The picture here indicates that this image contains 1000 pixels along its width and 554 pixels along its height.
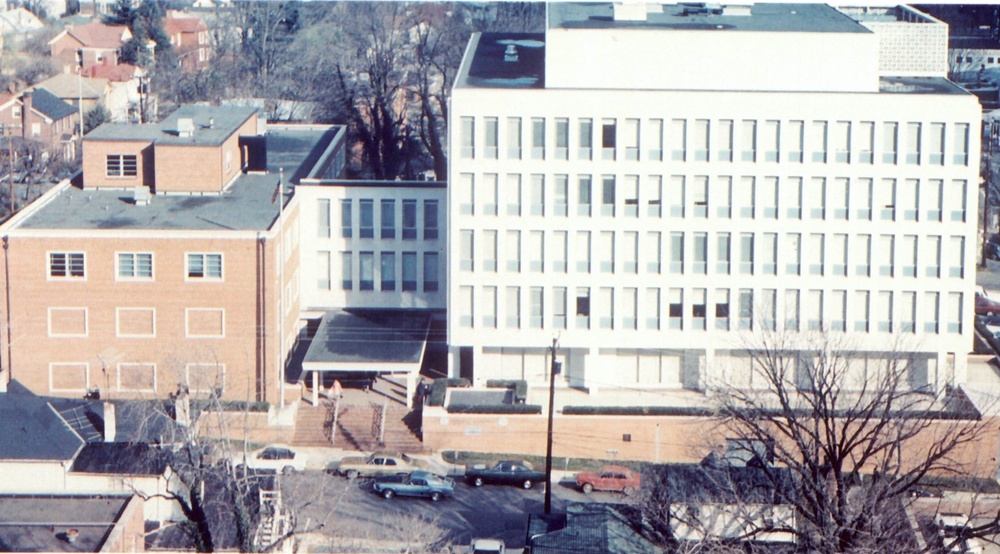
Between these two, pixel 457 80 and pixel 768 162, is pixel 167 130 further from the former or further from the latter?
pixel 768 162

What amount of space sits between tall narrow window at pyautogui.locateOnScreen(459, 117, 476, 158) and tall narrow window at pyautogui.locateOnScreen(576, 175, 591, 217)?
356 centimetres

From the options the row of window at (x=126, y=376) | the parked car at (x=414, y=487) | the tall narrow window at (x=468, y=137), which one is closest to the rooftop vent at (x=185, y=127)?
the row of window at (x=126, y=376)

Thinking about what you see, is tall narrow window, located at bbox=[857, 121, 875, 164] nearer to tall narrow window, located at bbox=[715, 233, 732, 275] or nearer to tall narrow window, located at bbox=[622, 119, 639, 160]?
tall narrow window, located at bbox=[715, 233, 732, 275]

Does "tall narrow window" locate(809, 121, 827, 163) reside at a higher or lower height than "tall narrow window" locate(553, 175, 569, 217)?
higher

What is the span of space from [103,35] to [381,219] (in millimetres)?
47877

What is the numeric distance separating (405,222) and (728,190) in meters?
11.4

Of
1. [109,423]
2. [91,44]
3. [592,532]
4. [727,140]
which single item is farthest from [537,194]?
[91,44]

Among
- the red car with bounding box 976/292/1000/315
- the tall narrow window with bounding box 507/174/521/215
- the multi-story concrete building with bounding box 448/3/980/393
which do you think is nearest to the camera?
the multi-story concrete building with bounding box 448/3/980/393

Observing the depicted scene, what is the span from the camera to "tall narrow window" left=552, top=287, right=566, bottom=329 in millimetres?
49062

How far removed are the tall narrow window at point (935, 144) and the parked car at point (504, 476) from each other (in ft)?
52.7

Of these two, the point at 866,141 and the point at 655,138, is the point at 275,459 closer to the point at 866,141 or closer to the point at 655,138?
the point at 655,138

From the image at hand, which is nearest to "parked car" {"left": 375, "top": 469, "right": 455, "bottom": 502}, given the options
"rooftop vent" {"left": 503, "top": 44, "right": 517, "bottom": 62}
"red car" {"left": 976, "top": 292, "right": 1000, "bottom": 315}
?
"rooftop vent" {"left": 503, "top": 44, "right": 517, "bottom": 62}

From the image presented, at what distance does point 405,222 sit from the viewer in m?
52.4

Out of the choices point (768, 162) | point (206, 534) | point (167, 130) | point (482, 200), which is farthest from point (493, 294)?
point (206, 534)
